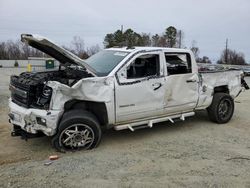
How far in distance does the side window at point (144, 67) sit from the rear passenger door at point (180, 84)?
0.28 metres

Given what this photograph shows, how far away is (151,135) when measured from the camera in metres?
6.64

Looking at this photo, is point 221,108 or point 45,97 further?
point 221,108

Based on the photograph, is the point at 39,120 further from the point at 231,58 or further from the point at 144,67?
the point at 231,58

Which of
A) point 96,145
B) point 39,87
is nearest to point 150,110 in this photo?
point 96,145

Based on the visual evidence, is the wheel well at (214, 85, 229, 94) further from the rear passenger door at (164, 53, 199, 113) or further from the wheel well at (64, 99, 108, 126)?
the wheel well at (64, 99, 108, 126)

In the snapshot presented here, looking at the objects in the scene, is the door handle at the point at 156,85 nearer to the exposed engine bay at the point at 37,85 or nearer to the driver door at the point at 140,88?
the driver door at the point at 140,88

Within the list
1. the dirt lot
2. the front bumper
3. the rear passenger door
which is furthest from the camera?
the rear passenger door

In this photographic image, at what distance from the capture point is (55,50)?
18.7 feet

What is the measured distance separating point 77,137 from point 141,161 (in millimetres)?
1219

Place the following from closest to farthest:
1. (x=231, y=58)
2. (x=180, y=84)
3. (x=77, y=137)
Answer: (x=77, y=137) < (x=180, y=84) < (x=231, y=58)

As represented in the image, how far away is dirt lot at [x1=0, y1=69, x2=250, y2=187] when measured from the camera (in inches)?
172

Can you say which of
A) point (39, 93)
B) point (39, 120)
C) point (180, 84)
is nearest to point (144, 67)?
point (180, 84)

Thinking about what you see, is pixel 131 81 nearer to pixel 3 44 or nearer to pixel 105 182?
pixel 105 182

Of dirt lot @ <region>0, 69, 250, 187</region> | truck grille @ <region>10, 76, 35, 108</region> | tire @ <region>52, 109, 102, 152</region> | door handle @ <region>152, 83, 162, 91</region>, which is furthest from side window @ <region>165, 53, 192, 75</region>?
truck grille @ <region>10, 76, 35, 108</region>
